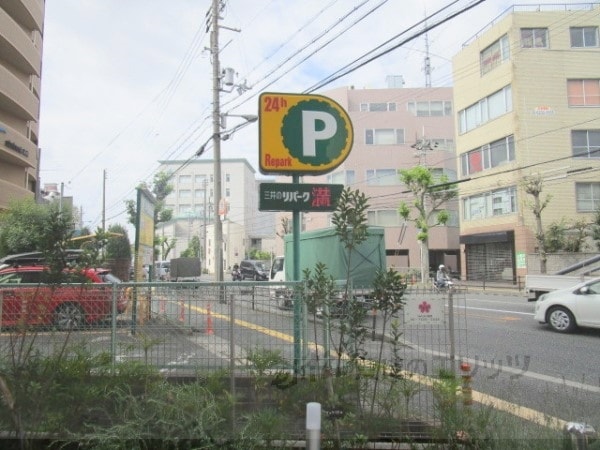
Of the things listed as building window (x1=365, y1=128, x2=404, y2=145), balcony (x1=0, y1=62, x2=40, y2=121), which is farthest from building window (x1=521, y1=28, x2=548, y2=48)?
balcony (x1=0, y1=62, x2=40, y2=121)

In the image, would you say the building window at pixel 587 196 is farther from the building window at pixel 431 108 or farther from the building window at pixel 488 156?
the building window at pixel 431 108

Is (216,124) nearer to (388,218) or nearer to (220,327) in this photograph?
(220,327)

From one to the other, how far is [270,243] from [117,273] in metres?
68.7

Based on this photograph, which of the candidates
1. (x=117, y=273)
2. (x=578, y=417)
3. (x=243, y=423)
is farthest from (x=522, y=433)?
(x=117, y=273)

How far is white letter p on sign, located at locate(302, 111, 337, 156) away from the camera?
6.65m

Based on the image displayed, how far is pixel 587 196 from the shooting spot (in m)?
29.8

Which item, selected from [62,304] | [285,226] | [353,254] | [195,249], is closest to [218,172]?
[285,226]

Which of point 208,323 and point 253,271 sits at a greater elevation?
point 253,271

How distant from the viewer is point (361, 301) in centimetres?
456

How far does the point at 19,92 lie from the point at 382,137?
30.1 meters

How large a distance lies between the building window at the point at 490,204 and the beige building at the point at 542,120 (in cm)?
9

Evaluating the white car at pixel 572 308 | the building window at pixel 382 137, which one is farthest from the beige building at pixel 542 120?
the white car at pixel 572 308

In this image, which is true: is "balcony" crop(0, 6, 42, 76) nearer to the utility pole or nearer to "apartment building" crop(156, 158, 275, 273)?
the utility pole

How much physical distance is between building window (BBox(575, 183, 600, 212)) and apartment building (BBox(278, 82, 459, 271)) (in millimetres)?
14606
